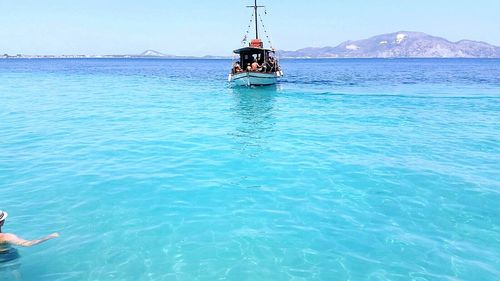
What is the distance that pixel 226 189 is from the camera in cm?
1350

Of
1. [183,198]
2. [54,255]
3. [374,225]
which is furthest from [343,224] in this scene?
[54,255]

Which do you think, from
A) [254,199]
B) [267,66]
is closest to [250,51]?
[267,66]

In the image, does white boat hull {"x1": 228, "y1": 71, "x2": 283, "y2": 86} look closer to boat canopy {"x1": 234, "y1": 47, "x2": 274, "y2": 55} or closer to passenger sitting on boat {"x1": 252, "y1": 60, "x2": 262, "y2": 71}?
passenger sitting on boat {"x1": 252, "y1": 60, "x2": 262, "y2": 71}

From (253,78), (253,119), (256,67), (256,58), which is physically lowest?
(253,119)

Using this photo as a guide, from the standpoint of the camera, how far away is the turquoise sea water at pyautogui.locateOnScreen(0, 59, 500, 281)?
879 cm

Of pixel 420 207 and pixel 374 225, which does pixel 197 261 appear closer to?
pixel 374 225

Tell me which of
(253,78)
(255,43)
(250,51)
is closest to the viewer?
(253,78)

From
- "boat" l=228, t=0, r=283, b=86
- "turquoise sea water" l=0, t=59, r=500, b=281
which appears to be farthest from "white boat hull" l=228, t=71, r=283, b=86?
"turquoise sea water" l=0, t=59, r=500, b=281

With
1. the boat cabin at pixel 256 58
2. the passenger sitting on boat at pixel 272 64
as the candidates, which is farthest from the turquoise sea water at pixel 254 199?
the passenger sitting on boat at pixel 272 64

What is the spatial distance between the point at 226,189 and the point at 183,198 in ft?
5.29

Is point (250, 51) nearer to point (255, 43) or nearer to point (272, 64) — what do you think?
point (255, 43)

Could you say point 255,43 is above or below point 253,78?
above

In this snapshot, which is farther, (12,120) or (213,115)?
(213,115)

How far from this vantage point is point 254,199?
12648mm
